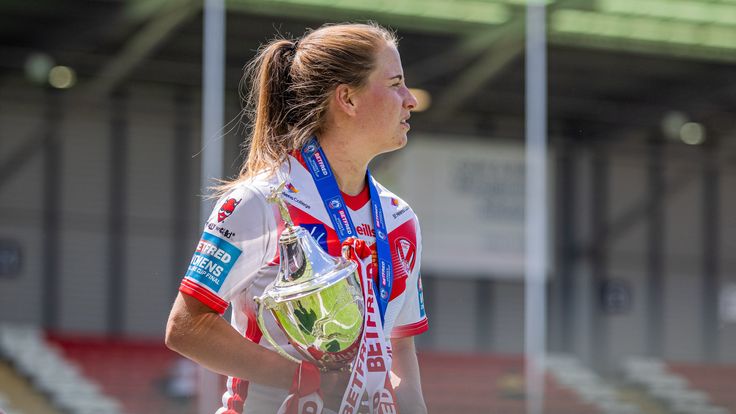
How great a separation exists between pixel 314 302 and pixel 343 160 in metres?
0.27

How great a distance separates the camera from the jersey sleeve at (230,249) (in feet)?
5.48

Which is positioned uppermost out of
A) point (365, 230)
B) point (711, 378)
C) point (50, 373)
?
point (711, 378)

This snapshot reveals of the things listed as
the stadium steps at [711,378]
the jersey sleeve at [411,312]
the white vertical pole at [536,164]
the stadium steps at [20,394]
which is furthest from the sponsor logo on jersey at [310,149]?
the stadium steps at [711,378]

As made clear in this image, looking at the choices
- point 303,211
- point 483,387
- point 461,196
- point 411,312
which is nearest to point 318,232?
point 303,211

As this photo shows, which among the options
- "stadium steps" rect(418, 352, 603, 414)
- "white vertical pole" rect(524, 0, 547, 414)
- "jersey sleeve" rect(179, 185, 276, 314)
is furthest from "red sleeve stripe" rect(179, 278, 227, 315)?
"stadium steps" rect(418, 352, 603, 414)

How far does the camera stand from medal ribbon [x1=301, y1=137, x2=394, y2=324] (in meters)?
1.75

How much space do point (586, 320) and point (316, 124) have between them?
59.8 ft

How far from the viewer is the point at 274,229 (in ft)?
5.58

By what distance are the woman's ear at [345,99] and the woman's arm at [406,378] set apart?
371 millimetres

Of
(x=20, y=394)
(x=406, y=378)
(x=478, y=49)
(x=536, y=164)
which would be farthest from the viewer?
(x=478, y=49)

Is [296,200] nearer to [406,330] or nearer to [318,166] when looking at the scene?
[318,166]

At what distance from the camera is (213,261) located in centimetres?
Result: 168

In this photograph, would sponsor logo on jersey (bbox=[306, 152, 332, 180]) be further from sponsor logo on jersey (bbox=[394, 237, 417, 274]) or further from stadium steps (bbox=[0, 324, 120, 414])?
stadium steps (bbox=[0, 324, 120, 414])

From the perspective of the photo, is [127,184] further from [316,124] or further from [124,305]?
[316,124]
